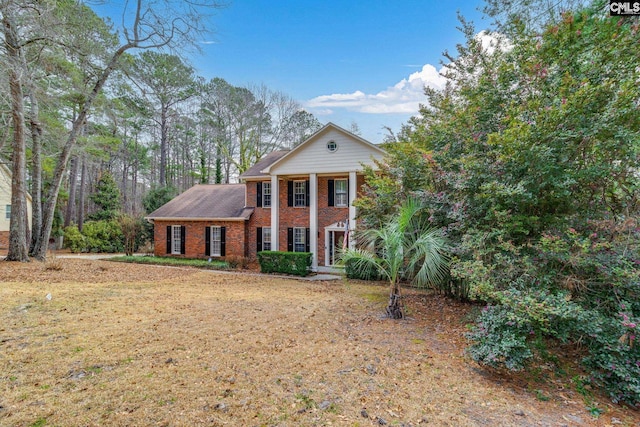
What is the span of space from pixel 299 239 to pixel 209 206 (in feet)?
20.7

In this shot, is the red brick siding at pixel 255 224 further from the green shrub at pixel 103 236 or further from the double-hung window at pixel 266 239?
the green shrub at pixel 103 236

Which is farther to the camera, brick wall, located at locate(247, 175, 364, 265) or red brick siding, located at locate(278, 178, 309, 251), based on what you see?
red brick siding, located at locate(278, 178, 309, 251)

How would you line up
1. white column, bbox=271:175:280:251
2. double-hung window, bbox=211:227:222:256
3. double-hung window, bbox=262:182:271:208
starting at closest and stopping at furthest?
white column, bbox=271:175:280:251, double-hung window, bbox=262:182:271:208, double-hung window, bbox=211:227:222:256

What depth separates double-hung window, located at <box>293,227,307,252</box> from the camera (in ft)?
52.1

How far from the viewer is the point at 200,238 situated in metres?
17.5

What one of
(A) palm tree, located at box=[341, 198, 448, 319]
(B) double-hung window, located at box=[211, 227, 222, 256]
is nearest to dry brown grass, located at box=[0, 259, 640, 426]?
(A) palm tree, located at box=[341, 198, 448, 319]

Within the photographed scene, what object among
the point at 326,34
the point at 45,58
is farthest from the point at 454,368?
the point at 45,58

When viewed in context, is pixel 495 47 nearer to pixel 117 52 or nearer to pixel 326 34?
pixel 326 34

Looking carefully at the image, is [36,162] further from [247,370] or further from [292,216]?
[247,370]

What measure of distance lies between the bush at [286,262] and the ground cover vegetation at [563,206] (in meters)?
8.85

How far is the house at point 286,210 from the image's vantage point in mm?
14453

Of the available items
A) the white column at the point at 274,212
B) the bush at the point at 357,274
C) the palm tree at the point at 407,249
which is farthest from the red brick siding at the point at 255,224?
the palm tree at the point at 407,249

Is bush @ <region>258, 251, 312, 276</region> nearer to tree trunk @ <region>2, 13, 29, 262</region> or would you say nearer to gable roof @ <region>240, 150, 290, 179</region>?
gable roof @ <region>240, 150, 290, 179</region>

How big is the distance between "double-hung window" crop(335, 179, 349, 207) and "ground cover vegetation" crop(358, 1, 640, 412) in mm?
9413
